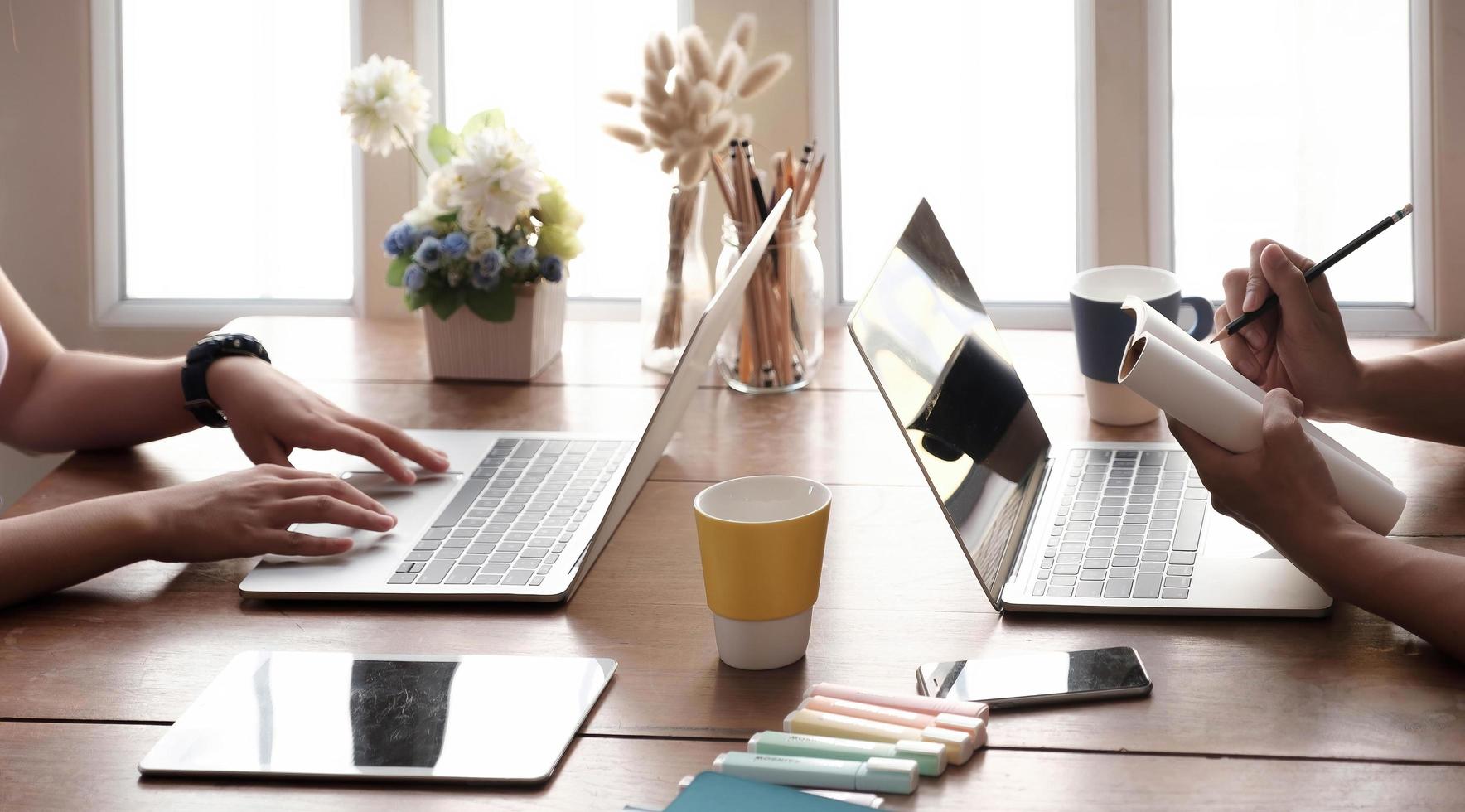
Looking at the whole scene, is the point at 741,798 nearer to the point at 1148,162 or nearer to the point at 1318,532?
the point at 1318,532

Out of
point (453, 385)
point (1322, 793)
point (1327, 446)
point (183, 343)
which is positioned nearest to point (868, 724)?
point (1322, 793)

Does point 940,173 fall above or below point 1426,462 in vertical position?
above

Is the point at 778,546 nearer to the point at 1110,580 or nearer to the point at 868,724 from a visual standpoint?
the point at 868,724

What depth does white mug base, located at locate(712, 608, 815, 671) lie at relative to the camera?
2.81 ft

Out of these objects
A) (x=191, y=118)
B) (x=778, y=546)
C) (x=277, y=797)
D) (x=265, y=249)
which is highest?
(x=191, y=118)

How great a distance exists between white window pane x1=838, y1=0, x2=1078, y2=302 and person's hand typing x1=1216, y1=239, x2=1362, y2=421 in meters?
0.78

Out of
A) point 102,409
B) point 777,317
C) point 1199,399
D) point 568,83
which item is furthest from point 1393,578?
point 568,83

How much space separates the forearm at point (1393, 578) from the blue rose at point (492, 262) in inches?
34.1

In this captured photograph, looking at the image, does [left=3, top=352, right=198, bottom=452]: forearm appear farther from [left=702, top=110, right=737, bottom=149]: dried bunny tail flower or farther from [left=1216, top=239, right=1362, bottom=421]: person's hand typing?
[left=1216, top=239, right=1362, bottom=421]: person's hand typing

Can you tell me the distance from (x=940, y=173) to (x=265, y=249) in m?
1.01

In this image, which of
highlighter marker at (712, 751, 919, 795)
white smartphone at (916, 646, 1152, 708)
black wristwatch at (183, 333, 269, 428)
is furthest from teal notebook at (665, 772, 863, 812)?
black wristwatch at (183, 333, 269, 428)

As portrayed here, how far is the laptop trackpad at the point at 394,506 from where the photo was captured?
1.07m

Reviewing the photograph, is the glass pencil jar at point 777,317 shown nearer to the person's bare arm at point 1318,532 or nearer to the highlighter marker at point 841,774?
the person's bare arm at point 1318,532

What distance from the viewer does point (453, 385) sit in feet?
5.00
